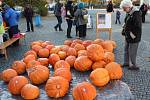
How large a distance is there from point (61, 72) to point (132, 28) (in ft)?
10.3

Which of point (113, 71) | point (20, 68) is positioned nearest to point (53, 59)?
point (20, 68)

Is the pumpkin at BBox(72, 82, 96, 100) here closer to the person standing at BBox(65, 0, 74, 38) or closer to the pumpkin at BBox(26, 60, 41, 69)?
the pumpkin at BBox(26, 60, 41, 69)

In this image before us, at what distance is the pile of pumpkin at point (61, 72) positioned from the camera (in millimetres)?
3956

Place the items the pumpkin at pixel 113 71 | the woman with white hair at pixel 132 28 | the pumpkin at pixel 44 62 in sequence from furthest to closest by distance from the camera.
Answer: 1. the woman with white hair at pixel 132 28
2. the pumpkin at pixel 44 62
3. the pumpkin at pixel 113 71

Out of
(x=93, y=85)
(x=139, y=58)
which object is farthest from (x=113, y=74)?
(x=139, y=58)

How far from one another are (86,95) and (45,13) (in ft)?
83.9

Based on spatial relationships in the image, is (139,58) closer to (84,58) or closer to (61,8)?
(84,58)

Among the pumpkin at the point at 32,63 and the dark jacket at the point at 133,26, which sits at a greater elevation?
the dark jacket at the point at 133,26

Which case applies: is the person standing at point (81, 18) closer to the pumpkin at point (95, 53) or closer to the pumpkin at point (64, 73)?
the pumpkin at point (95, 53)

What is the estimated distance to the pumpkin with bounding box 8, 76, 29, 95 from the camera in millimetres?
4129

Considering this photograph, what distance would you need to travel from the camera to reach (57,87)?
157 inches

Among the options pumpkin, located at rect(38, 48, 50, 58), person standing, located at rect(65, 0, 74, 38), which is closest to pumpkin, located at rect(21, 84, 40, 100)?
pumpkin, located at rect(38, 48, 50, 58)

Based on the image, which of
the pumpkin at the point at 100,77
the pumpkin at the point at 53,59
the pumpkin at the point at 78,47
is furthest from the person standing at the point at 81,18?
the pumpkin at the point at 100,77

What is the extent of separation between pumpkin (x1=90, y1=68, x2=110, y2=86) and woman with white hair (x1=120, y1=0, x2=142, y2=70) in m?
2.69
